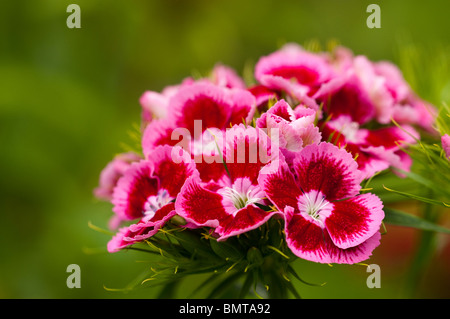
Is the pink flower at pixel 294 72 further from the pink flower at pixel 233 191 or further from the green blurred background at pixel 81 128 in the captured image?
the green blurred background at pixel 81 128

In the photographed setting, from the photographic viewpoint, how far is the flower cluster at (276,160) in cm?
86

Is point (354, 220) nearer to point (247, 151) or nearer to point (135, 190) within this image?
point (247, 151)

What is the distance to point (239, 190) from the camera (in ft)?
2.99

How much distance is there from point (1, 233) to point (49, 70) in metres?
0.65

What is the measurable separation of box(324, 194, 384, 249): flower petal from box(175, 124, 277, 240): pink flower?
0.39ft

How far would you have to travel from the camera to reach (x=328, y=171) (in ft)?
2.99

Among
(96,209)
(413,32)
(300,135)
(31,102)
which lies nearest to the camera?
(300,135)

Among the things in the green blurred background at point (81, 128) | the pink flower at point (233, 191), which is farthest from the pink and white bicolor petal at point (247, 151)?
the green blurred background at point (81, 128)

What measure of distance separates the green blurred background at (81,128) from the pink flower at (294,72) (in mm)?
768

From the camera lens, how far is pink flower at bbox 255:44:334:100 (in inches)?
41.4

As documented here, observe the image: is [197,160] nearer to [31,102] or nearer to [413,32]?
[31,102]

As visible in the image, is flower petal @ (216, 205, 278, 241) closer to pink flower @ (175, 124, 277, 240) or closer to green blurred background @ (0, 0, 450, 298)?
pink flower @ (175, 124, 277, 240)

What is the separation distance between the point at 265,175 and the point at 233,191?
76mm
